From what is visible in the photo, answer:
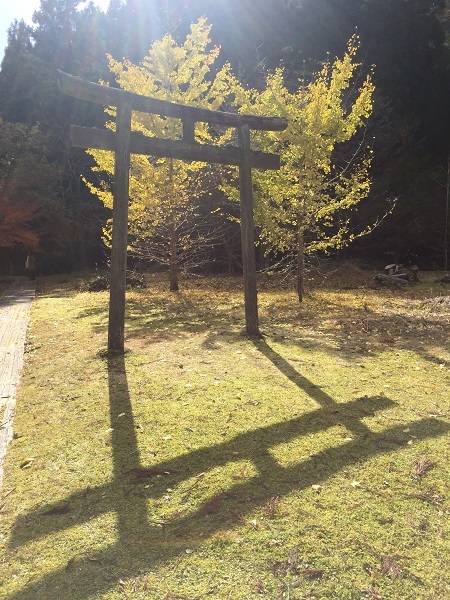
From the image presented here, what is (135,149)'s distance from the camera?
536cm

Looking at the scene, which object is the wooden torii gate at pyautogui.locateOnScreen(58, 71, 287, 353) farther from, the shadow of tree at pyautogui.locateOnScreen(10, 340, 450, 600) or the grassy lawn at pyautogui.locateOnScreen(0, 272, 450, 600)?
the shadow of tree at pyautogui.locateOnScreen(10, 340, 450, 600)

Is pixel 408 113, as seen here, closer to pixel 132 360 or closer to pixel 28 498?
pixel 132 360

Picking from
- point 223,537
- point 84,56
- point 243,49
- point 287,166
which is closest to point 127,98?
point 223,537

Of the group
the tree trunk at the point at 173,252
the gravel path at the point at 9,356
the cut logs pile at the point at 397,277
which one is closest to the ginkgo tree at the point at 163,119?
the tree trunk at the point at 173,252

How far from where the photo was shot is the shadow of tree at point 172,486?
1.88 m

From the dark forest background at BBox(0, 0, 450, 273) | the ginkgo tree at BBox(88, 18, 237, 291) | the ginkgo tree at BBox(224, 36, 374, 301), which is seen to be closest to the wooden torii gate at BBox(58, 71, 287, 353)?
the ginkgo tree at BBox(224, 36, 374, 301)

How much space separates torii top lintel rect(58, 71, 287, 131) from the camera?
15.4 feet

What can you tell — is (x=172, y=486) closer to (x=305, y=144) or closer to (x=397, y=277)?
(x=305, y=144)

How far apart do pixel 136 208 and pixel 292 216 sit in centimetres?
399

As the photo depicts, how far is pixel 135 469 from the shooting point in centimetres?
273

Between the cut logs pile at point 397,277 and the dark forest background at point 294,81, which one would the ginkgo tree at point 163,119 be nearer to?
the dark forest background at point 294,81

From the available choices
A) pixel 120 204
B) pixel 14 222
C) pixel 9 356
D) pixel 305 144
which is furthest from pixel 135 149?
pixel 14 222

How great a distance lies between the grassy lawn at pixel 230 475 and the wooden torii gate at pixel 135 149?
879mm

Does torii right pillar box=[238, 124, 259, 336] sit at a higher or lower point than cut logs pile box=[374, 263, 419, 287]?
higher
